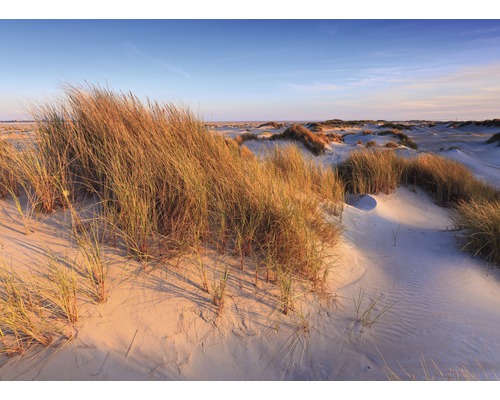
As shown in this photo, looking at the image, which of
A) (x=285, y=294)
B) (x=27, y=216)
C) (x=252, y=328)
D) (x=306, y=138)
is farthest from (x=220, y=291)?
(x=306, y=138)

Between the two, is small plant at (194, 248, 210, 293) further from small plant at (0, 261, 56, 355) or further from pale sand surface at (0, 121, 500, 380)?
small plant at (0, 261, 56, 355)

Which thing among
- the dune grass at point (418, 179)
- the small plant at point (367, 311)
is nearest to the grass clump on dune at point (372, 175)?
the dune grass at point (418, 179)

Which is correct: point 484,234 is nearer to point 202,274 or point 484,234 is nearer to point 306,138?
point 202,274

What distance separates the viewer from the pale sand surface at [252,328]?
56.7 inches

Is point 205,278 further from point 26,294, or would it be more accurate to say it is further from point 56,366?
point 26,294

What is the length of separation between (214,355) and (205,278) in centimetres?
48

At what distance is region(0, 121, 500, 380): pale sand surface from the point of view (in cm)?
144

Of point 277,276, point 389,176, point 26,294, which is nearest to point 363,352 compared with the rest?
point 277,276

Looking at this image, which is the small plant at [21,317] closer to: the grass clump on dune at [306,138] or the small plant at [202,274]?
the small plant at [202,274]

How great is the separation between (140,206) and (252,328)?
1.26 m

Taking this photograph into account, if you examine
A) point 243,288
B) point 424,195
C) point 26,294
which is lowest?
point 424,195

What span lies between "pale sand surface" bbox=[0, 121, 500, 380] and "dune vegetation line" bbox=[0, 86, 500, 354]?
0.11 m

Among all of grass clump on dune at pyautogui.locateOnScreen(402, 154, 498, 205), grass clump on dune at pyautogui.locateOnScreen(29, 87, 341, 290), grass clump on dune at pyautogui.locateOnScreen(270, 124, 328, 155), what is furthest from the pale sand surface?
grass clump on dune at pyautogui.locateOnScreen(270, 124, 328, 155)

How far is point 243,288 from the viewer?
197 cm
